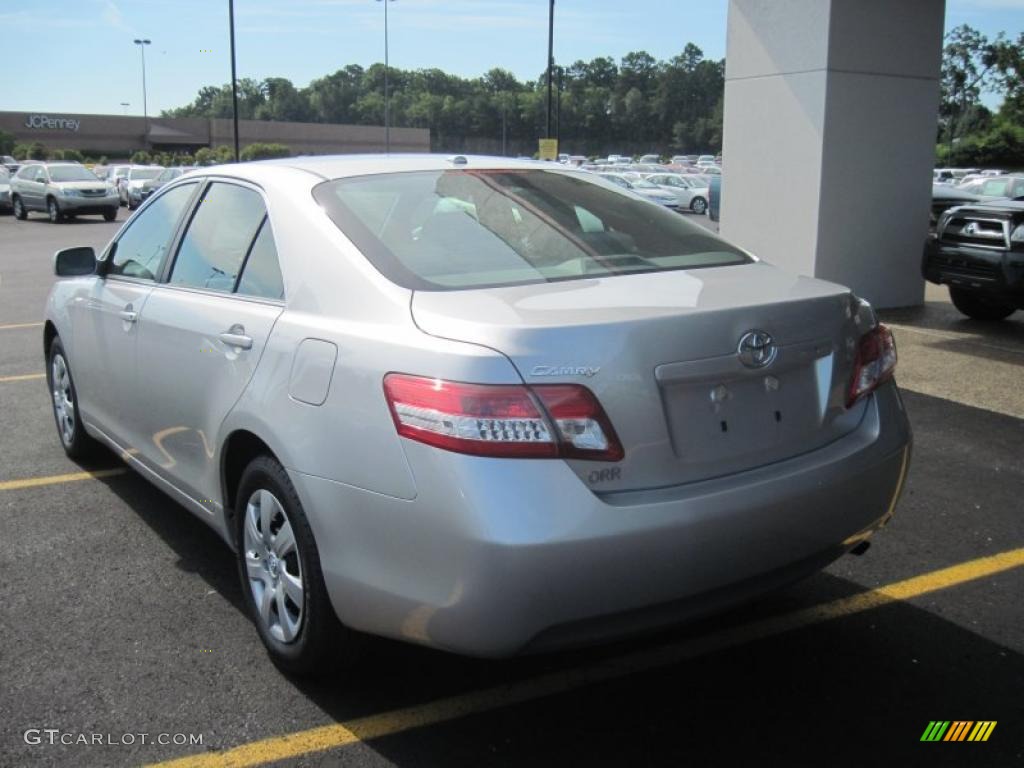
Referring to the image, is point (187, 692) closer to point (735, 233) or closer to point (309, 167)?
point (309, 167)

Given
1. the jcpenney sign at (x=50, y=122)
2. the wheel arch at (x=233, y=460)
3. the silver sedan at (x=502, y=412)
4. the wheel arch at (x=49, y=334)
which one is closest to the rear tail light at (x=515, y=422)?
the silver sedan at (x=502, y=412)

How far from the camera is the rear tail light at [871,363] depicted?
3.06 m

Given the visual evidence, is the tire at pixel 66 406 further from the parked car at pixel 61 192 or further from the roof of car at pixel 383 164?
the parked car at pixel 61 192

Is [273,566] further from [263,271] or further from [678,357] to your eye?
[678,357]

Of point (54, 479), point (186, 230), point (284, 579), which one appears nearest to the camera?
point (284, 579)

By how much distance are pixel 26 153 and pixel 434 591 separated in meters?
76.7

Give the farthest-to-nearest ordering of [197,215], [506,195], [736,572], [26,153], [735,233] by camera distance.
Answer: [26,153]
[735,233]
[197,215]
[506,195]
[736,572]

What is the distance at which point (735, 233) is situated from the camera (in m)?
10.9

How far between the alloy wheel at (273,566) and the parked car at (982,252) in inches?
283

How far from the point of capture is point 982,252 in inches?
337

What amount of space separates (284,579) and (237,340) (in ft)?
2.67

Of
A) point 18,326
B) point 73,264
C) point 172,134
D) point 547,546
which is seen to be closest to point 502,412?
point 547,546

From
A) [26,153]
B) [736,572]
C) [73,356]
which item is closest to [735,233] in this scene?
[73,356]

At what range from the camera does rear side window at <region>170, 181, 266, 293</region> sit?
3.63 meters
